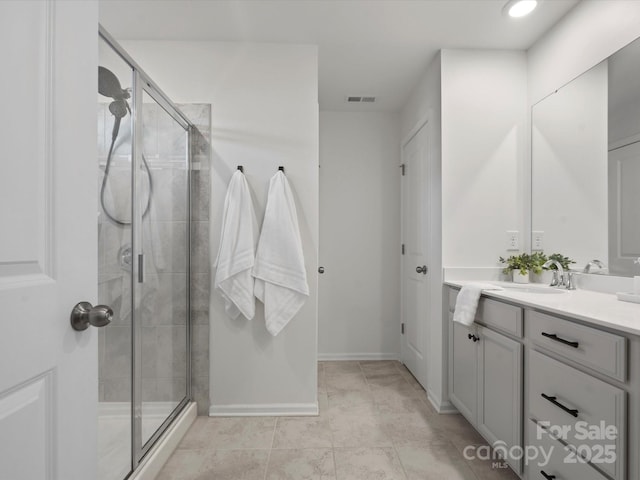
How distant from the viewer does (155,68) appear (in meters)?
2.25

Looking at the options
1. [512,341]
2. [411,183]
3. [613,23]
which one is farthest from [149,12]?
[512,341]

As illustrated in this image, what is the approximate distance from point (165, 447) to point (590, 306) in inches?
80.6

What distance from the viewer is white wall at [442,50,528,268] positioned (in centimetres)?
228

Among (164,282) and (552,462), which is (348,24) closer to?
(164,282)

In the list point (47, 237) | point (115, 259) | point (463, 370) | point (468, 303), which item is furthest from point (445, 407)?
point (47, 237)

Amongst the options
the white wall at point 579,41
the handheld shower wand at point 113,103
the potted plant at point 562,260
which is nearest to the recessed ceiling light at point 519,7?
the white wall at point 579,41

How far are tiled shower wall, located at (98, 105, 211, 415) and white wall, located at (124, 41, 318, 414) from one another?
0.08 m

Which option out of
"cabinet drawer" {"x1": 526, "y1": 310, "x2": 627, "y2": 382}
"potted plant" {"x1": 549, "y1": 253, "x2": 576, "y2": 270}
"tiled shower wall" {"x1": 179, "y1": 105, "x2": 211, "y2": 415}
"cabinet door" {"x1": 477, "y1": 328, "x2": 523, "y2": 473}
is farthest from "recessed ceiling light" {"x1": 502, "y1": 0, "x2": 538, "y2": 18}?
"tiled shower wall" {"x1": 179, "y1": 105, "x2": 211, "y2": 415}

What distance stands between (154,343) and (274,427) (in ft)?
2.92

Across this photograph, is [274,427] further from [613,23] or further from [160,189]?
[613,23]

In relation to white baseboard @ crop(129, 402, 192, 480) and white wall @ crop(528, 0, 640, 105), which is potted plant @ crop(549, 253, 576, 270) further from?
white baseboard @ crop(129, 402, 192, 480)

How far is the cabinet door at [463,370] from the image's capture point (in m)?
1.88

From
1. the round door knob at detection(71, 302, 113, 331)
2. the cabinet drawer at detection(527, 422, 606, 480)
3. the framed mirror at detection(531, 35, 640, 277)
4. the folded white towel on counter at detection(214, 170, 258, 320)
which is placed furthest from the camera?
the folded white towel on counter at detection(214, 170, 258, 320)

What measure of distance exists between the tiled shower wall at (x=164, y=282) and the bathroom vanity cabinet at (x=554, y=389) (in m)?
1.66
